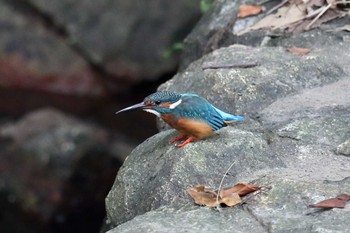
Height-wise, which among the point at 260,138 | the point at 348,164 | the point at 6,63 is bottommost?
the point at 348,164

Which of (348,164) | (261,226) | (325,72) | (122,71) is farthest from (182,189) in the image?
(122,71)

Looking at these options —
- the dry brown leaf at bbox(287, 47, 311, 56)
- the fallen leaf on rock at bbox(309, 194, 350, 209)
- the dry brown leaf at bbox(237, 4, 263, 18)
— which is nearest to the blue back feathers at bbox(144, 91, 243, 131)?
the fallen leaf on rock at bbox(309, 194, 350, 209)

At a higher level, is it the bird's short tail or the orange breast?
the orange breast

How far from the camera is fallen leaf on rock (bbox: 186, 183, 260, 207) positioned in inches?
115

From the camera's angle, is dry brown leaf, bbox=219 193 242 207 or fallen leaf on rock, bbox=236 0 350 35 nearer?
dry brown leaf, bbox=219 193 242 207

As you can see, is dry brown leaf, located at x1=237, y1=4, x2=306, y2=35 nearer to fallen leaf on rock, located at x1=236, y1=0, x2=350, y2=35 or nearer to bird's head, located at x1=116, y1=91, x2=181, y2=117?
fallen leaf on rock, located at x1=236, y1=0, x2=350, y2=35

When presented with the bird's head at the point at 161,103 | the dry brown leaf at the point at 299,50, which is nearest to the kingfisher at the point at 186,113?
the bird's head at the point at 161,103

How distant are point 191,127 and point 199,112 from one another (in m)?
0.08

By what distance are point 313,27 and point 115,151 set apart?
11.3 ft

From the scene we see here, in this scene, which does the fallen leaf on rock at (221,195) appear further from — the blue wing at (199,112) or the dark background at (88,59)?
the dark background at (88,59)

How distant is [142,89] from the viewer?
8.82 metres

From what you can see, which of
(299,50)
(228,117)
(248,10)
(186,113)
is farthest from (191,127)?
(248,10)

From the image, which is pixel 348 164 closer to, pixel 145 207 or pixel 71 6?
pixel 145 207

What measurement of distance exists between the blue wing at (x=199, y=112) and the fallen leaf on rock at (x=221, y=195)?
1.30 ft
